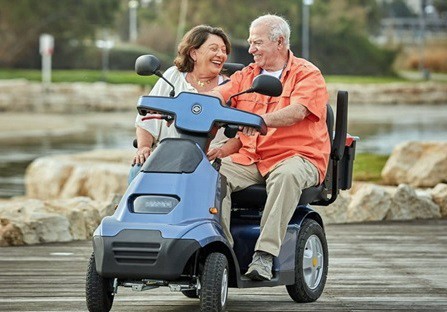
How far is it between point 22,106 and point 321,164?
48177 millimetres

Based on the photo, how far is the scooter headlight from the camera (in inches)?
268

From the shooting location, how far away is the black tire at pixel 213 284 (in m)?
6.73

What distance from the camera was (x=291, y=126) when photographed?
7551 millimetres

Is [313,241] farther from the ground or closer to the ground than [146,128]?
closer to the ground

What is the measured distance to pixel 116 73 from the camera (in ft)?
243

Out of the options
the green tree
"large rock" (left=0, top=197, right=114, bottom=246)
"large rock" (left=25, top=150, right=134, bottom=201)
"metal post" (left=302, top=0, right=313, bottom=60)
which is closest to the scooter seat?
"large rock" (left=0, top=197, right=114, bottom=246)

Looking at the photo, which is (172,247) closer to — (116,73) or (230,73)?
(230,73)

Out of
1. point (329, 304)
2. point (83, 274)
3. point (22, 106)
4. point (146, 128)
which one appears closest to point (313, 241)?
point (329, 304)

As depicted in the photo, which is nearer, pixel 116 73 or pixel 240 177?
pixel 240 177

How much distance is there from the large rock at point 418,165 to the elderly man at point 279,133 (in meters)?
6.22

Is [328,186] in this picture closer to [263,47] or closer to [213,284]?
[263,47]

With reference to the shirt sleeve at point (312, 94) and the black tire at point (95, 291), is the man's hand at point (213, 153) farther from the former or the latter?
the black tire at point (95, 291)

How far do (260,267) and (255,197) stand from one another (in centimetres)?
41

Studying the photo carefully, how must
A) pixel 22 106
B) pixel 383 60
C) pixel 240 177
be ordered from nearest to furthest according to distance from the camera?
pixel 240 177 < pixel 22 106 < pixel 383 60
